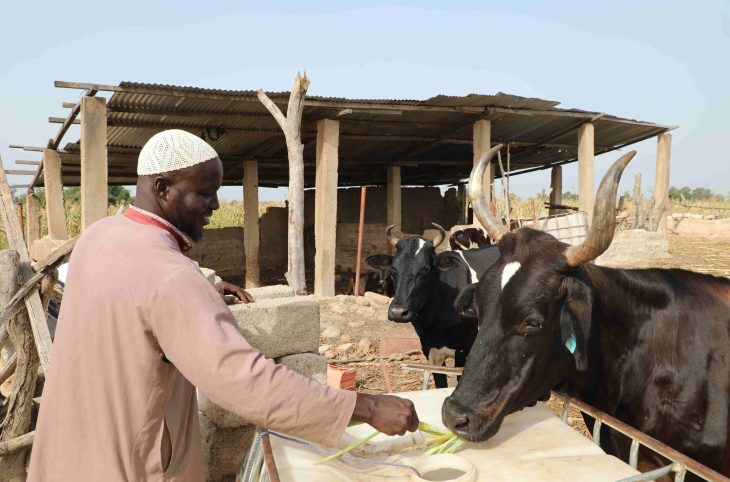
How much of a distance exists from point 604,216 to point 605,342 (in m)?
0.57

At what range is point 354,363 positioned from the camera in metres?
5.84

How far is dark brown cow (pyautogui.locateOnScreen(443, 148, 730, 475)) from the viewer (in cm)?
200

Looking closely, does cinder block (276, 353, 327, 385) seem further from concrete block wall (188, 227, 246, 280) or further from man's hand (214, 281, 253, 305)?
concrete block wall (188, 227, 246, 280)

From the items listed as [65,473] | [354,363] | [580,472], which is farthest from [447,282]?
[65,473]

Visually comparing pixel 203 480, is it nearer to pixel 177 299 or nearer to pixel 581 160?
pixel 177 299

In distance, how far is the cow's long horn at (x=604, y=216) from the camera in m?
1.92

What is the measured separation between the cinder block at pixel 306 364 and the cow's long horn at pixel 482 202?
4.17 ft

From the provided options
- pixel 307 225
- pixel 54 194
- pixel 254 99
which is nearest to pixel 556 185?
pixel 307 225

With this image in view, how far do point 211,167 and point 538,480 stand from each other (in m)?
1.28

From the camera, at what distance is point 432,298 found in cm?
489

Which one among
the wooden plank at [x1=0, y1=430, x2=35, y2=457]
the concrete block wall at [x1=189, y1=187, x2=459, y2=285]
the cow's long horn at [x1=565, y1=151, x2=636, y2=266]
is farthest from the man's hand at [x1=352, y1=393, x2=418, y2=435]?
the concrete block wall at [x1=189, y1=187, x2=459, y2=285]

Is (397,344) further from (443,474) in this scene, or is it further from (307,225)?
(307,225)

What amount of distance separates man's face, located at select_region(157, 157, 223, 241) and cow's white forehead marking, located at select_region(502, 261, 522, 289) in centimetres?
117

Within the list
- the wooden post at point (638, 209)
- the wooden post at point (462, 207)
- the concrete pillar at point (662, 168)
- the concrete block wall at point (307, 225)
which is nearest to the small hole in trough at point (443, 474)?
the concrete pillar at point (662, 168)
